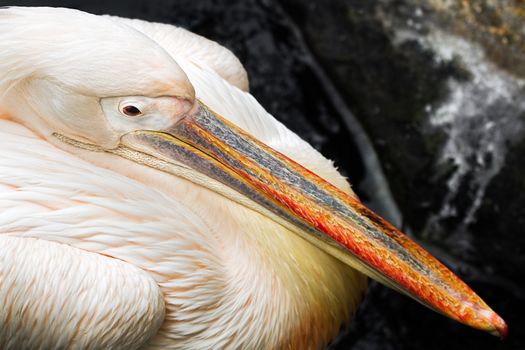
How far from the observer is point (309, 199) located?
256 centimetres

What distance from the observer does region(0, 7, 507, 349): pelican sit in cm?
232

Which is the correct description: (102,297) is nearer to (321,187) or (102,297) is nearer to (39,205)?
(39,205)

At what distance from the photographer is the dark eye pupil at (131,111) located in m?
2.41

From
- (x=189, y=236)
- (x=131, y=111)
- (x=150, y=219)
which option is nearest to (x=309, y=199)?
(x=189, y=236)

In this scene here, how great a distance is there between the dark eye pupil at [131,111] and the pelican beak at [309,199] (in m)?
0.09

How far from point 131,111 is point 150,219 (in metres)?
0.33

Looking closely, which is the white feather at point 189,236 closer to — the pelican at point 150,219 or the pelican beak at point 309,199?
the pelican at point 150,219

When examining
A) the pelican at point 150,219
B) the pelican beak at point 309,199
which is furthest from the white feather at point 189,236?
the pelican beak at point 309,199

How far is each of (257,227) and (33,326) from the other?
78 centimetres

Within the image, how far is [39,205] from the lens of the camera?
2355mm

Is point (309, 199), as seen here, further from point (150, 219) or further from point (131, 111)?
point (131, 111)

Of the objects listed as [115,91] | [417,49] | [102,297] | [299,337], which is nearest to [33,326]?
Answer: [102,297]

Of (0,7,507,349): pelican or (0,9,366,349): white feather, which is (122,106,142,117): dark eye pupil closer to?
(0,7,507,349): pelican

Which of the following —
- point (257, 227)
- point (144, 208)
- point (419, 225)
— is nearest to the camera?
point (144, 208)
